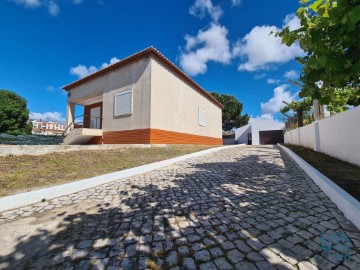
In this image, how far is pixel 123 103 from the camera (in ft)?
46.9

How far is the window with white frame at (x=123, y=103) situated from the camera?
13930mm

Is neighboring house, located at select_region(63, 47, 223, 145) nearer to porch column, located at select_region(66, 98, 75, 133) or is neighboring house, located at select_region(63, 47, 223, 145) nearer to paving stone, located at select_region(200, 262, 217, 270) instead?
porch column, located at select_region(66, 98, 75, 133)

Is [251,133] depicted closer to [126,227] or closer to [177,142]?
[177,142]

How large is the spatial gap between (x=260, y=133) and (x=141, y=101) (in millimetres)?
28618

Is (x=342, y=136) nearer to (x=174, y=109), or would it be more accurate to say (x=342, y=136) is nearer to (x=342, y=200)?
(x=342, y=200)

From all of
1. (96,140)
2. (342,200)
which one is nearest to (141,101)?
(96,140)

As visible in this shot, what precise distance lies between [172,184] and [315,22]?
444 cm

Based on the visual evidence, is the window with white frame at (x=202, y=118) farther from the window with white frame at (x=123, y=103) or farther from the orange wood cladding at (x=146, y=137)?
the window with white frame at (x=123, y=103)

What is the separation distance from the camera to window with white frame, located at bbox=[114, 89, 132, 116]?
1393 centimetres

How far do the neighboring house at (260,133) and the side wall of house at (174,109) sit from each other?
58.4 ft

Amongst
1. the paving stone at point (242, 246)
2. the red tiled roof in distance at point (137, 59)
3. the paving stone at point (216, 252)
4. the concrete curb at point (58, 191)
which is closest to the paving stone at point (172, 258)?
the paving stone at point (216, 252)

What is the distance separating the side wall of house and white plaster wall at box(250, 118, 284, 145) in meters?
17.7

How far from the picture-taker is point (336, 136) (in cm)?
736

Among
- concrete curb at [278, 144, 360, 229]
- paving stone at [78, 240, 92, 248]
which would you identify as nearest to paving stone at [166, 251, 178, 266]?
paving stone at [78, 240, 92, 248]
